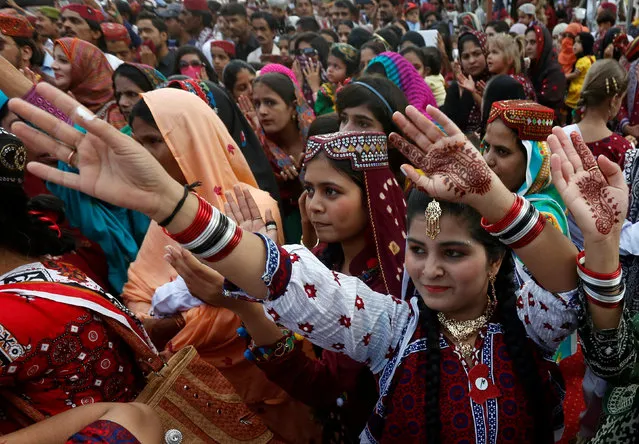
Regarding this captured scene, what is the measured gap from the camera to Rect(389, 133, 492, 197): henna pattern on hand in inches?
50.7

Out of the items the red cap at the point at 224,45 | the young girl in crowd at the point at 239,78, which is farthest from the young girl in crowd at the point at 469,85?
the red cap at the point at 224,45

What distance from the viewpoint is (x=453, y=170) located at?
1312mm

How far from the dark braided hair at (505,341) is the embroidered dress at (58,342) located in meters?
0.77

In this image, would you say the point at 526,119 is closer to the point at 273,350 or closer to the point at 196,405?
the point at 273,350

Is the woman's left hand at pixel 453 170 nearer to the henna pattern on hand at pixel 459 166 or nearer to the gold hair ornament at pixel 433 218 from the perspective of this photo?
the henna pattern on hand at pixel 459 166

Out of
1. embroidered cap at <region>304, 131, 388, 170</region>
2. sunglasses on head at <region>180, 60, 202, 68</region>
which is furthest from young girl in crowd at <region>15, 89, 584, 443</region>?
sunglasses on head at <region>180, 60, 202, 68</region>

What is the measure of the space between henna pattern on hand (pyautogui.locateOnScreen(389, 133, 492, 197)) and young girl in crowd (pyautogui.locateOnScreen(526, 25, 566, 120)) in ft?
19.2

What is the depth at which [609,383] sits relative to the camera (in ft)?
4.53

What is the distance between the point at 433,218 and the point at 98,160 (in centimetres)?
83

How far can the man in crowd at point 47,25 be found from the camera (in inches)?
246

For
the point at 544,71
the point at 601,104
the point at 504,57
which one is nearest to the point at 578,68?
the point at 544,71

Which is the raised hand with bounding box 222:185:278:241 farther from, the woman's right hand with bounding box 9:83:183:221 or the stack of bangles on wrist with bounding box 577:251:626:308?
the stack of bangles on wrist with bounding box 577:251:626:308

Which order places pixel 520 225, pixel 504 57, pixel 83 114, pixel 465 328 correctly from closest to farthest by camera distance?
pixel 83 114, pixel 520 225, pixel 465 328, pixel 504 57

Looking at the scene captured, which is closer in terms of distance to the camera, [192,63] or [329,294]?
[329,294]
